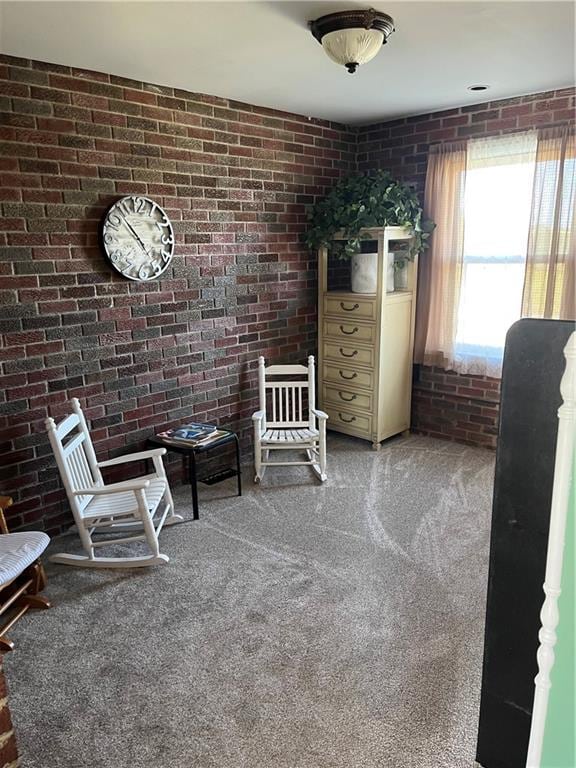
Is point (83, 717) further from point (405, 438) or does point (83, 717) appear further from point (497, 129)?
point (497, 129)

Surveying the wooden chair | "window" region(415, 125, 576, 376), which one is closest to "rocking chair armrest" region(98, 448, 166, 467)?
the wooden chair

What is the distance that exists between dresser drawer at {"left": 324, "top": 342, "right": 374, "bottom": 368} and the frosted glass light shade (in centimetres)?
212

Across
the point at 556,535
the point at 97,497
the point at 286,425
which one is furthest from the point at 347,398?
the point at 556,535

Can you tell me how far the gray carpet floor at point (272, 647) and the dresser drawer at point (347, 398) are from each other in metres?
1.02

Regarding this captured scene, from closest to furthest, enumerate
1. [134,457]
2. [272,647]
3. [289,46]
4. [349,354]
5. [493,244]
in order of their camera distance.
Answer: [272,647]
[289,46]
[134,457]
[493,244]
[349,354]

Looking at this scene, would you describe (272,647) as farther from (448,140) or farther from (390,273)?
(448,140)

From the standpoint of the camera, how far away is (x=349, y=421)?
436 cm

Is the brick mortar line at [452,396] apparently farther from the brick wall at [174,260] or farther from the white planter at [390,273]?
the white planter at [390,273]

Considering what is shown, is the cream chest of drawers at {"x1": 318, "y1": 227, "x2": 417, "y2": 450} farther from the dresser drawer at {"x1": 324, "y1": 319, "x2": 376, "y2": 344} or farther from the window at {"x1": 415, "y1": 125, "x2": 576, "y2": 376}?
the window at {"x1": 415, "y1": 125, "x2": 576, "y2": 376}

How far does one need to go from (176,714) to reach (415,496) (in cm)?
204

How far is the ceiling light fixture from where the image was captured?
2.17 m

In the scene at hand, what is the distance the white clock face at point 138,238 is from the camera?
3070 millimetres

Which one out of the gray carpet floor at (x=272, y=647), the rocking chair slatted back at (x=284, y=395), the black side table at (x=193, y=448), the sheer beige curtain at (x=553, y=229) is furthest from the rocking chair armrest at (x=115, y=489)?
the sheer beige curtain at (x=553, y=229)

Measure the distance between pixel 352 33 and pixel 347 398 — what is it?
8.60 feet
